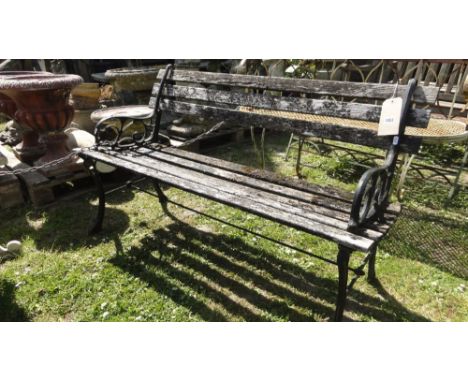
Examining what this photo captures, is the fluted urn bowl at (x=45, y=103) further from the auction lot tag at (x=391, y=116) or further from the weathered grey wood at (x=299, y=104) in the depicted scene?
the auction lot tag at (x=391, y=116)

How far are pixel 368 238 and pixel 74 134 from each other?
377 cm

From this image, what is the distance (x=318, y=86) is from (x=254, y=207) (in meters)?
0.97

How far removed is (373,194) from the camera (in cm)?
171

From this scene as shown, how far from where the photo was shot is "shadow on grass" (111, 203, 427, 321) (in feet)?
7.15

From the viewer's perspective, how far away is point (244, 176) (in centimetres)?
231

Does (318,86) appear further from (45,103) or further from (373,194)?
(45,103)

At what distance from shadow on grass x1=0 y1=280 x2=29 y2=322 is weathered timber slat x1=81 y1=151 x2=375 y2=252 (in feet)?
3.67

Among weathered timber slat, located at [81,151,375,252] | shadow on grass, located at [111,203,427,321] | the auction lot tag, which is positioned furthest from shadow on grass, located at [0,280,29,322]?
the auction lot tag

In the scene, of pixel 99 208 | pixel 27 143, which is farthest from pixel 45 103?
pixel 99 208

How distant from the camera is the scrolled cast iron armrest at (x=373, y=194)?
1.56 metres

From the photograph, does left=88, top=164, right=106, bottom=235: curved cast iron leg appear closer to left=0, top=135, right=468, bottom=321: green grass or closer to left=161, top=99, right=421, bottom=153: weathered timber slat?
left=0, top=135, right=468, bottom=321: green grass
